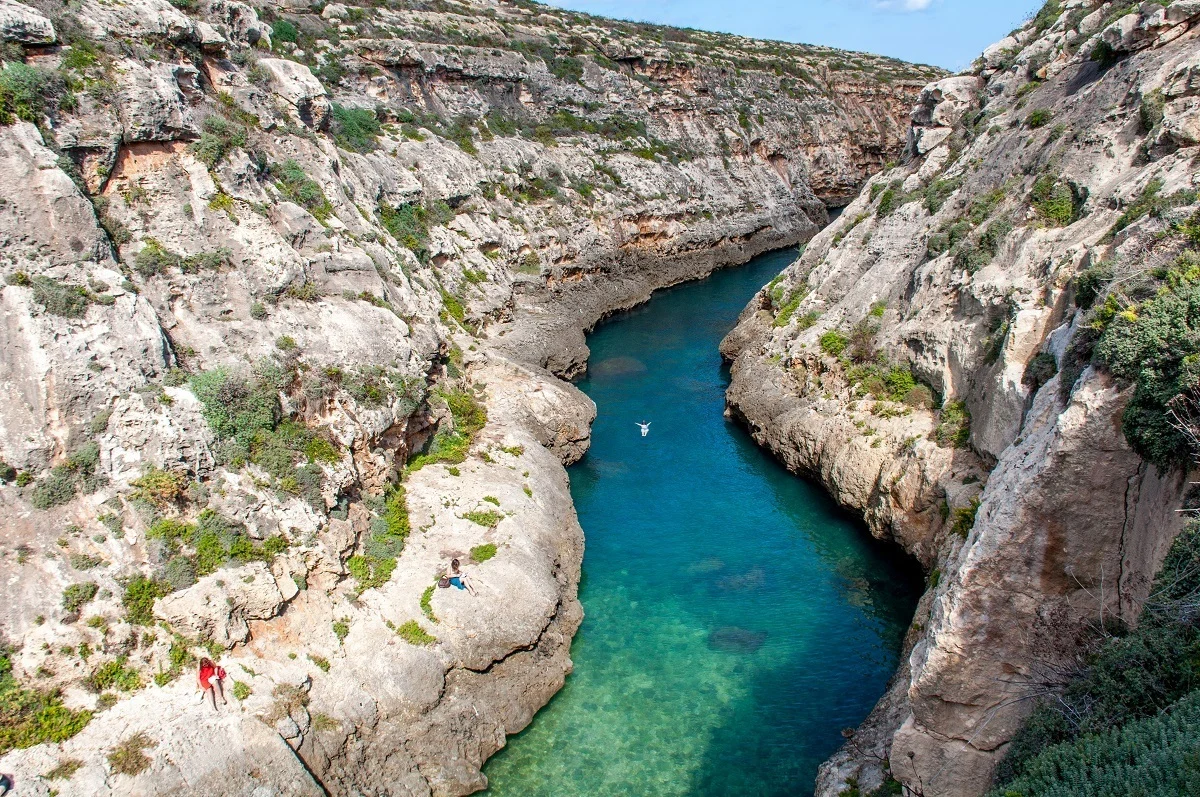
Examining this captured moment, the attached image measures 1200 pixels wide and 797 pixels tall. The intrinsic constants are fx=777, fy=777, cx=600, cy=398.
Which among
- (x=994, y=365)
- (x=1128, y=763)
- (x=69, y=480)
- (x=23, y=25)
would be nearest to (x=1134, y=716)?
(x=1128, y=763)

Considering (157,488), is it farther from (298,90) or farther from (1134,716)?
(298,90)

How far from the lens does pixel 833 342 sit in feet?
114

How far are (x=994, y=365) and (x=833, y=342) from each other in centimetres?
1051

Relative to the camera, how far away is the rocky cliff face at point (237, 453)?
57.8 ft

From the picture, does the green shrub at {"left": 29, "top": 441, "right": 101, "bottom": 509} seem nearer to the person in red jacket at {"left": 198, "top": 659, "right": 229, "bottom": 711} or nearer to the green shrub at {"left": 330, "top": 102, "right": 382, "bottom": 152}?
the person in red jacket at {"left": 198, "top": 659, "right": 229, "bottom": 711}

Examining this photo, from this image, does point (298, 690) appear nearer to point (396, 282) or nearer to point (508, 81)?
point (396, 282)

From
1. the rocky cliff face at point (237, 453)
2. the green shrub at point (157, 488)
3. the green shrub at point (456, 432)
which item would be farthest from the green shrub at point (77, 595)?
the green shrub at point (456, 432)

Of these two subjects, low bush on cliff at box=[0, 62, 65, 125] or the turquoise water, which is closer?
the turquoise water

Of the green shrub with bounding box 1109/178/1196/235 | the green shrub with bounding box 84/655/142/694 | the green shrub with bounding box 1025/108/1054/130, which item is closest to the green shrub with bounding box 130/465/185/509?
the green shrub with bounding box 84/655/142/694

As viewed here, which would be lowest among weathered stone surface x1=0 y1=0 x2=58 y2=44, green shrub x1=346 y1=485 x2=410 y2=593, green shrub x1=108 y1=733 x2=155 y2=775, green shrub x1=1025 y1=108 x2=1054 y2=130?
green shrub x1=108 y1=733 x2=155 y2=775

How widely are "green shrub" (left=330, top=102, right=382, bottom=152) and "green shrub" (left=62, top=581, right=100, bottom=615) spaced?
3581 cm

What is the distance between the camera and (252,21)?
1453 inches

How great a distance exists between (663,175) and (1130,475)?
2477 inches

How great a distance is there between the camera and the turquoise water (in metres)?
19.9
